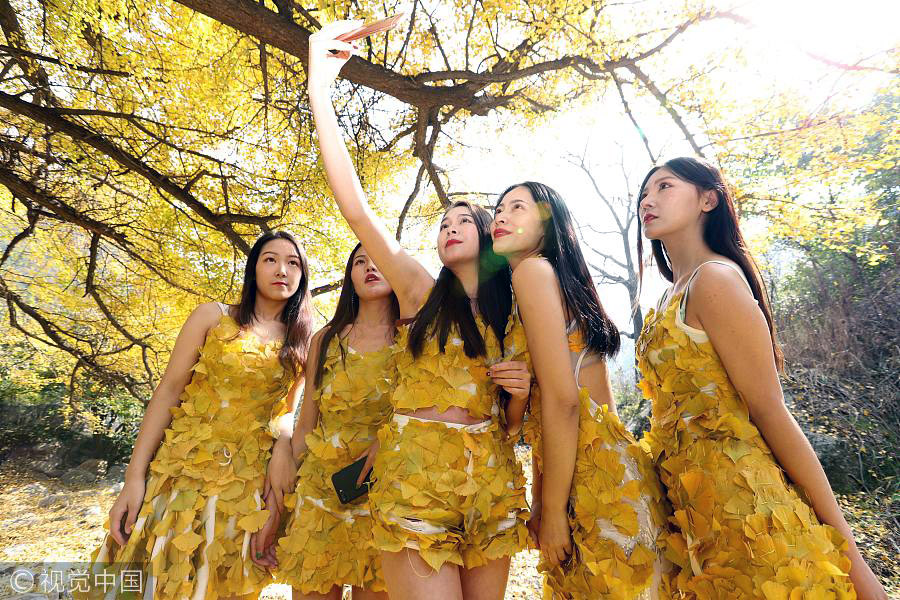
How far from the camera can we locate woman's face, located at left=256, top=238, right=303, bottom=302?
248 cm

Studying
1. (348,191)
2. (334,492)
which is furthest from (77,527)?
(348,191)

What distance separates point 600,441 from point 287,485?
1501mm

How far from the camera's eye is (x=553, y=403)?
1.39 metres

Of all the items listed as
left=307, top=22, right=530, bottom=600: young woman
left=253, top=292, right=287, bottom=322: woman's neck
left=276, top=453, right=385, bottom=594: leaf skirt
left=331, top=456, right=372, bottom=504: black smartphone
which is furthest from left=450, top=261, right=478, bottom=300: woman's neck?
left=253, top=292, right=287, bottom=322: woman's neck

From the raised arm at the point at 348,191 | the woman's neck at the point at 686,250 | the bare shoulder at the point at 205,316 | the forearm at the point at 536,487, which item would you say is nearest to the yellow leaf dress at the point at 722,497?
the woman's neck at the point at 686,250

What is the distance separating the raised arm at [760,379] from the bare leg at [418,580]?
106cm

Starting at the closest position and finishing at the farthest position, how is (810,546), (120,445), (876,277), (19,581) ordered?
(810,546) < (19,581) < (876,277) < (120,445)

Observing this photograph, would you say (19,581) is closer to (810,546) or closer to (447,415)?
(447,415)

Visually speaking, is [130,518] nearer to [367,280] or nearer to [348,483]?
[348,483]

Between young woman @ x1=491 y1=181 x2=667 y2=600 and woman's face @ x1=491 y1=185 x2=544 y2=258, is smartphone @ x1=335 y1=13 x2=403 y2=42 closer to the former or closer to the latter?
woman's face @ x1=491 y1=185 x2=544 y2=258

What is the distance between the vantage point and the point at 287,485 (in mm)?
2109

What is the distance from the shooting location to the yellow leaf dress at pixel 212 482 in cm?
194

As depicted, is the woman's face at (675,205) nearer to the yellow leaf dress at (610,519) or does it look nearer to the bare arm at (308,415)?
the yellow leaf dress at (610,519)

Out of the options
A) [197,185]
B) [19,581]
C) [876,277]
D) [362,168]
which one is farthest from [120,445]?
[876,277]
